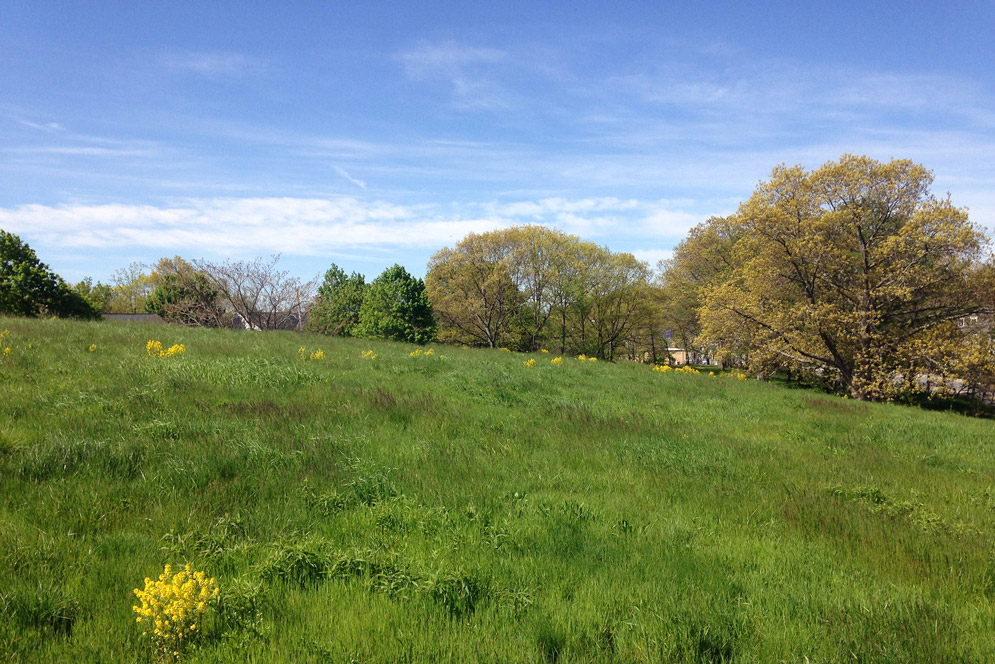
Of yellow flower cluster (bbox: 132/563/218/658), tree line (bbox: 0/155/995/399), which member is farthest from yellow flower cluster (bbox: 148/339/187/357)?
tree line (bbox: 0/155/995/399)

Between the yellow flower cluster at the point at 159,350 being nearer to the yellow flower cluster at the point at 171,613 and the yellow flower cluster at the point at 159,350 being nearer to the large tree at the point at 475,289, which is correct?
the yellow flower cluster at the point at 171,613

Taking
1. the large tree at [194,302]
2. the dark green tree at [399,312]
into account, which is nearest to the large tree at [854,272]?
the dark green tree at [399,312]

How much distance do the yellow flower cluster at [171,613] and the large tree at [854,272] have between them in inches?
976

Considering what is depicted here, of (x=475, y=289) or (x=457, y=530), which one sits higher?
(x=475, y=289)

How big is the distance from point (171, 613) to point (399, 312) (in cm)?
3573

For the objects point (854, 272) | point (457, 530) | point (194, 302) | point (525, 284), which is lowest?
point (457, 530)

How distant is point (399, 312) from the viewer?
125 ft

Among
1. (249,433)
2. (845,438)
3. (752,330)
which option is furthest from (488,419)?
(752,330)

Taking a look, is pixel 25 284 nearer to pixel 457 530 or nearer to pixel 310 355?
pixel 310 355

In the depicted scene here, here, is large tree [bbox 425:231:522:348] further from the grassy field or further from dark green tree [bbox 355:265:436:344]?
the grassy field

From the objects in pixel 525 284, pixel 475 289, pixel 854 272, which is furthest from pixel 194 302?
pixel 854 272

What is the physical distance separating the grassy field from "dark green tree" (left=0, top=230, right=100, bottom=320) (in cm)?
2689

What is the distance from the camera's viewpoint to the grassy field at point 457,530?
3189 millimetres

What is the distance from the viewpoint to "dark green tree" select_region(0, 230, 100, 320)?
28047 mm
